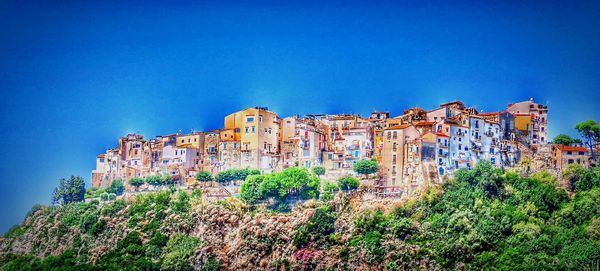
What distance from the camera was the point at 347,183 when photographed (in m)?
27.7

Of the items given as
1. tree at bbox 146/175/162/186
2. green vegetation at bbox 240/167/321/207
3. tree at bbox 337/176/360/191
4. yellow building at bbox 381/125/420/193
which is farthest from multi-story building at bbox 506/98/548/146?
tree at bbox 146/175/162/186

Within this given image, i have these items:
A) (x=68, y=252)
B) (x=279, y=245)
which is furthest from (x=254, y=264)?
(x=68, y=252)

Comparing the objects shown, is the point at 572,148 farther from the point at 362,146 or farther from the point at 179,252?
the point at 179,252

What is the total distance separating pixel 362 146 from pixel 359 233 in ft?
20.8

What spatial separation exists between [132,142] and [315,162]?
8115mm

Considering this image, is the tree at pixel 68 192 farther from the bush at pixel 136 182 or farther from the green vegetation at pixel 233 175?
the green vegetation at pixel 233 175

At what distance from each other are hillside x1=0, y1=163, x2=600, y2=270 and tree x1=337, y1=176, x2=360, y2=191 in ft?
3.53

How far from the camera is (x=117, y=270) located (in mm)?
23797

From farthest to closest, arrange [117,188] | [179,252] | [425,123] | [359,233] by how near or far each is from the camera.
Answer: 1. [117,188]
2. [425,123]
3. [359,233]
4. [179,252]

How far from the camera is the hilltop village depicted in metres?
27.4

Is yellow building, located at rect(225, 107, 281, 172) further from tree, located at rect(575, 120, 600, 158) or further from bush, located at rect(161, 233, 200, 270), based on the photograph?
tree, located at rect(575, 120, 600, 158)

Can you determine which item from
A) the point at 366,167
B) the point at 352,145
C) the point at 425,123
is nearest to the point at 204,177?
the point at 352,145

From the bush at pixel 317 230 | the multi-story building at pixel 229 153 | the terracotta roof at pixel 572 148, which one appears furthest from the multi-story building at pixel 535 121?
the multi-story building at pixel 229 153

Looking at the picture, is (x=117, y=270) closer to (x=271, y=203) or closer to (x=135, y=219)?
(x=135, y=219)
